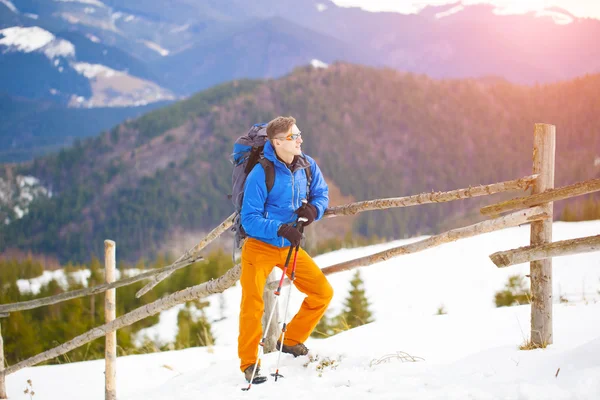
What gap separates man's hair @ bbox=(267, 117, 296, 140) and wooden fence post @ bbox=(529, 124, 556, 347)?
1.56 m

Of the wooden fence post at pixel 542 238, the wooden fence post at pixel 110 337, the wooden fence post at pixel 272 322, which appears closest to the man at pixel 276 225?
the wooden fence post at pixel 272 322

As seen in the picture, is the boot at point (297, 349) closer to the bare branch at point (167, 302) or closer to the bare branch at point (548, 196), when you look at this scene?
the bare branch at point (167, 302)

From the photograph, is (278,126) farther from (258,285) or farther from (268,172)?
(258,285)

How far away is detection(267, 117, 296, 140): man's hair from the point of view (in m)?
3.72

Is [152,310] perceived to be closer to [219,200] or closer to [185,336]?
[185,336]

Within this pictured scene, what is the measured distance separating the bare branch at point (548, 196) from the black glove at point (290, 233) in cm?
121

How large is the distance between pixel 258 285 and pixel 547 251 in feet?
5.89

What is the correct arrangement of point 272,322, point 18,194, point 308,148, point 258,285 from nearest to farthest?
point 258,285
point 272,322
point 308,148
point 18,194

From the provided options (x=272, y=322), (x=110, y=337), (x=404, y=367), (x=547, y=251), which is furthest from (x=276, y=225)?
(x=110, y=337)

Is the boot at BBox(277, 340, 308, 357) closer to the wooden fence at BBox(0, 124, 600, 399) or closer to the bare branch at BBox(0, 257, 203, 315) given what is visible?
the wooden fence at BBox(0, 124, 600, 399)

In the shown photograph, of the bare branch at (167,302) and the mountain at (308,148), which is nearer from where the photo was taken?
the bare branch at (167,302)

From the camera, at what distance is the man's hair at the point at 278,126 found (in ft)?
12.2

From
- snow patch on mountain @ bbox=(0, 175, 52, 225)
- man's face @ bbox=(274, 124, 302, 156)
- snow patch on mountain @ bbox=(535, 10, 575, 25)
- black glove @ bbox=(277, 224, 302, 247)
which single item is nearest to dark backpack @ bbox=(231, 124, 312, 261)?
man's face @ bbox=(274, 124, 302, 156)

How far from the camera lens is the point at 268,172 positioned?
3.71 meters
